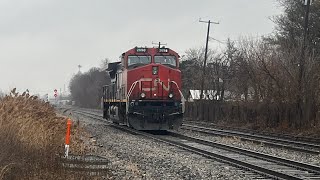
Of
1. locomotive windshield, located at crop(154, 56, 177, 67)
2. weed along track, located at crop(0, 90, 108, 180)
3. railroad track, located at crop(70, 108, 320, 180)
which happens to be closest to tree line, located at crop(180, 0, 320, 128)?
locomotive windshield, located at crop(154, 56, 177, 67)

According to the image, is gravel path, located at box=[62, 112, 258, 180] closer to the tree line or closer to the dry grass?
the dry grass

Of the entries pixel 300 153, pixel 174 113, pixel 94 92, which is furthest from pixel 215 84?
pixel 94 92

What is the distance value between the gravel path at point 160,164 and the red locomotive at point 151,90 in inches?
224

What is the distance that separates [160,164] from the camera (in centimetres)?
1218

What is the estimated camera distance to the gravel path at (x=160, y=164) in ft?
34.1


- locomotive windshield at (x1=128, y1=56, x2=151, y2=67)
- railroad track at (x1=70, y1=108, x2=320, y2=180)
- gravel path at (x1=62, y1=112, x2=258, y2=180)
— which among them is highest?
locomotive windshield at (x1=128, y1=56, x2=151, y2=67)

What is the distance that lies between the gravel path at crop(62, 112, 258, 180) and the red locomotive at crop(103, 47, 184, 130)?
5694 mm

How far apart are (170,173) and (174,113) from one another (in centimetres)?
1203

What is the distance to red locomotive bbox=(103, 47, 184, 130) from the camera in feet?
74.6

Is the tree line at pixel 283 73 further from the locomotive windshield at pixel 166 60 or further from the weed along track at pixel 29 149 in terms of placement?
the weed along track at pixel 29 149

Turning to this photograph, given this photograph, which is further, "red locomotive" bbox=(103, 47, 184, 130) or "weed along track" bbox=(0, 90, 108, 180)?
"red locomotive" bbox=(103, 47, 184, 130)

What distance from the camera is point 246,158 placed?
13.6m

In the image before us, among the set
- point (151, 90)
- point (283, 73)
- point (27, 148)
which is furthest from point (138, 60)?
point (27, 148)

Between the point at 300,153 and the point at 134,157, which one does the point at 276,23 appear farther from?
the point at 134,157
